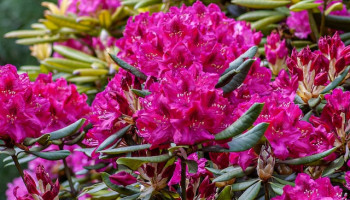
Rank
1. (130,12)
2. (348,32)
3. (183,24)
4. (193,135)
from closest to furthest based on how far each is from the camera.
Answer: (193,135)
(183,24)
(348,32)
(130,12)

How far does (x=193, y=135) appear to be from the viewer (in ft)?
2.86

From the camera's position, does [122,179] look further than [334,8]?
No

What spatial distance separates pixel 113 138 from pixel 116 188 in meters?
0.09

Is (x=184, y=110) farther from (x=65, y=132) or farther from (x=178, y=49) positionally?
(x=65, y=132)

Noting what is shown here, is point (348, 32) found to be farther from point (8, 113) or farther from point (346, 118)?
point (8, 113)

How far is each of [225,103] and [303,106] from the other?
35cm

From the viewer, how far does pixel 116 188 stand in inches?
39.1

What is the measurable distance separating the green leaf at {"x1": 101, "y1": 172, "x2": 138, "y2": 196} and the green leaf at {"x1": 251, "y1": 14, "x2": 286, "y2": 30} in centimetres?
81

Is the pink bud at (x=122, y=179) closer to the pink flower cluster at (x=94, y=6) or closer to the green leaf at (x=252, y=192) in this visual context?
the green leaf at (x=252, y=192)

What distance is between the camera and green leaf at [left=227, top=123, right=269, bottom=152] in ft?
2.82

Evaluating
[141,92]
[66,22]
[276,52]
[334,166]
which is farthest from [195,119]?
[66,22]

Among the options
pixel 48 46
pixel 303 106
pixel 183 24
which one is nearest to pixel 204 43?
pixel 183 24

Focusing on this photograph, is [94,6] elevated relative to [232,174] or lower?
elevated

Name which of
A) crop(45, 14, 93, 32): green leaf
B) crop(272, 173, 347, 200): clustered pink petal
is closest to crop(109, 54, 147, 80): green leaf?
crop(272, 173, 347, 200): clustered pink petal
